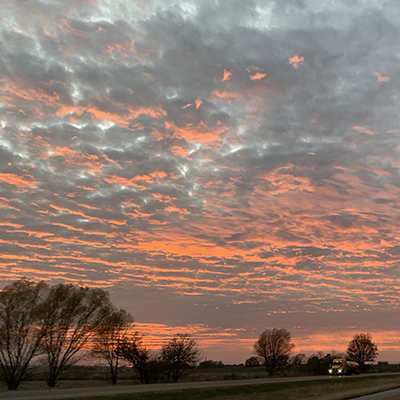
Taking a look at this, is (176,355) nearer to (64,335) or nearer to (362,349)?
(64,335)

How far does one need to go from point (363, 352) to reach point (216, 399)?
118506 millimetres

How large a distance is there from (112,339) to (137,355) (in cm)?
350

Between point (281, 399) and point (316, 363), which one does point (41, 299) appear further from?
point (316, 363)

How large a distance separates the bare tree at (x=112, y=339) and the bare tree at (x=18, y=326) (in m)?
8.70

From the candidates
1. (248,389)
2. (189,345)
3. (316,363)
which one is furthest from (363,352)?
(248,389)

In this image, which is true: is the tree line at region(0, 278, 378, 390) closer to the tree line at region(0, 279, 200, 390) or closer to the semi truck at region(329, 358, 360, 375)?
the tree line at region(0, 279, 200, 390)

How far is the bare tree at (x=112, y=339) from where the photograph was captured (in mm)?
53650

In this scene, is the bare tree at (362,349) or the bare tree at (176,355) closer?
the bare tree at (176,355)

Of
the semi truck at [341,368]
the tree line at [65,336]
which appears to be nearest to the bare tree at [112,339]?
the tree line at [65,336]

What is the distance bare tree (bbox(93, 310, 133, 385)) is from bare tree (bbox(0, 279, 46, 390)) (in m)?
8.70

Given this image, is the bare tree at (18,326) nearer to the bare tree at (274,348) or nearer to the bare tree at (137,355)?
the bare tree at (137,355)

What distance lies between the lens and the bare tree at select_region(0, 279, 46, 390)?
147 feet

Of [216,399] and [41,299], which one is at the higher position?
[41,299]

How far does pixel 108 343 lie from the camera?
Answer: 180ft
